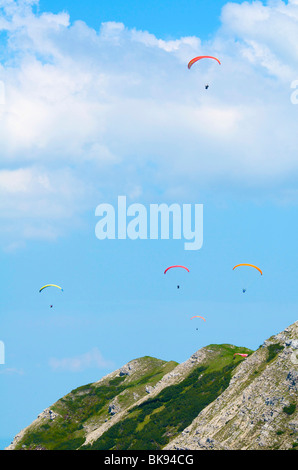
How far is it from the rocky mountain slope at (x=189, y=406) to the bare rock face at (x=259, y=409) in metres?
0.15

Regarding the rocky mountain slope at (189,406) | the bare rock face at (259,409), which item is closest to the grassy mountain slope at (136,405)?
the rocky mountain slope at (189,406)

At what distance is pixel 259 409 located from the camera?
319ft

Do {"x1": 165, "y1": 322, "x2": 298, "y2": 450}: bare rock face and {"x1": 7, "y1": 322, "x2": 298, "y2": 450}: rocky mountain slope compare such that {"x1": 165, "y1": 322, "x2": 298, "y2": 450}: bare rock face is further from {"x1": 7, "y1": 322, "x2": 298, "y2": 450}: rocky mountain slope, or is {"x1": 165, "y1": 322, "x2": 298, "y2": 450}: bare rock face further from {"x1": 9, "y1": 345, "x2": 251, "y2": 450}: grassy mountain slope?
{"x1": 9, "y1": 345, "x2": 251, "y2": 450}: grassy mountain slope

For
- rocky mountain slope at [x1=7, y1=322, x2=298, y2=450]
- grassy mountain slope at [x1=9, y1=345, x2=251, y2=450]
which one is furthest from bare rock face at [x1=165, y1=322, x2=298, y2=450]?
grassy mountain slope at [x1=9, y1=345, x2=251, y2=450]

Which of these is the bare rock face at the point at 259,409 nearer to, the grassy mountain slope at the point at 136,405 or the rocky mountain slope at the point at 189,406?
the rocky mountain slope at the point at 189,406

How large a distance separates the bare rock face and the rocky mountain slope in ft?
0.50

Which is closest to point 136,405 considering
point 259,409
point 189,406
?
point 189,406

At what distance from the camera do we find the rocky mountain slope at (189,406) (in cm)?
9362

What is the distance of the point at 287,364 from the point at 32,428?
88.3m

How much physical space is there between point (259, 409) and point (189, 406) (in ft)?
126

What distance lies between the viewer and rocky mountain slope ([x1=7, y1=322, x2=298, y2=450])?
93625 mm

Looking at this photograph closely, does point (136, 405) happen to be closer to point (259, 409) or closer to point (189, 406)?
point (189, 406)
